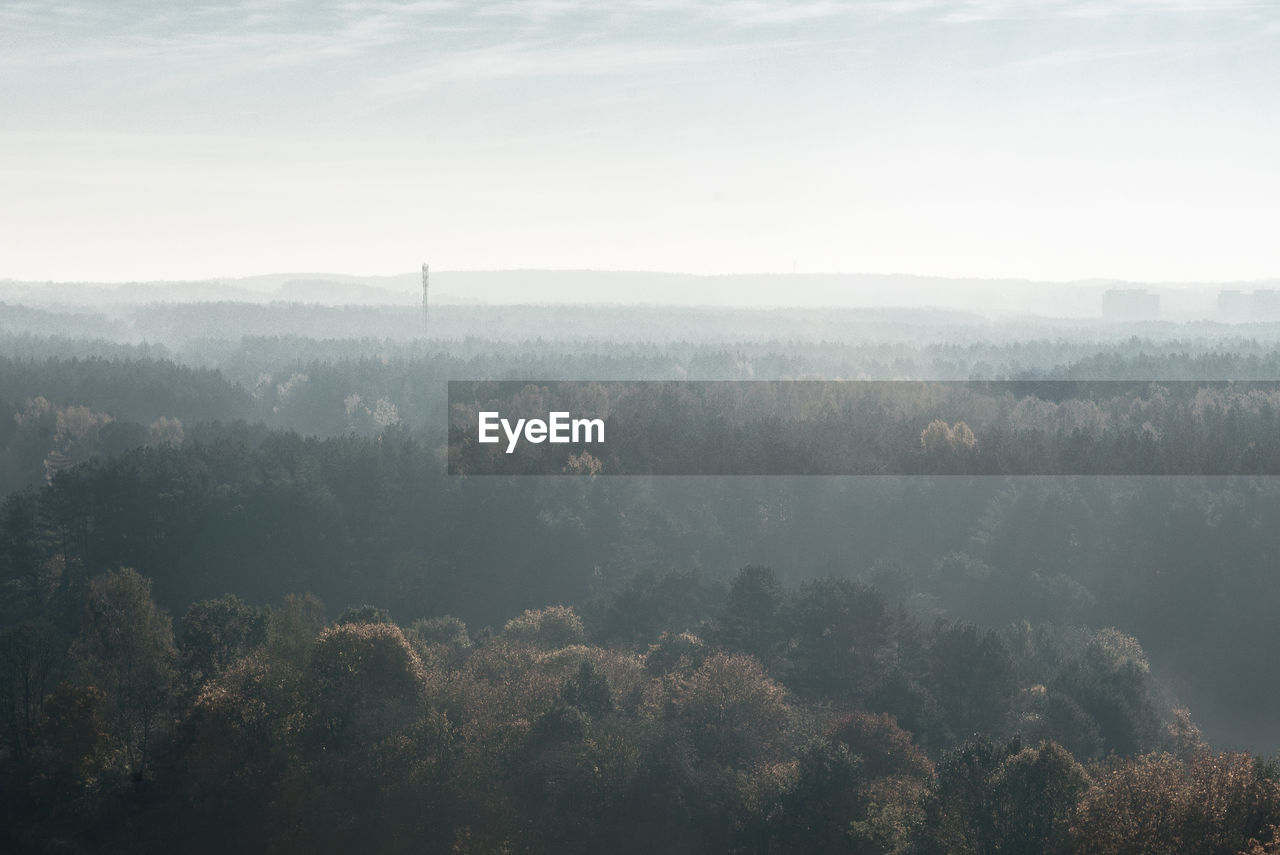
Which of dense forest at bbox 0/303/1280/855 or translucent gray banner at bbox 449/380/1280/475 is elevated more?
translucent gray banner at bbox 449/380/1280/475

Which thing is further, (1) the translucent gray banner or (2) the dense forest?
(1) the translucent gray banner

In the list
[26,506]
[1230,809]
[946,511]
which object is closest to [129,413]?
[26,506]

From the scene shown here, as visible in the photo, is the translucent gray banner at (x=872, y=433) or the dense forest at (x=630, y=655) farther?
the translucent gray banner at (x=872, y=433)

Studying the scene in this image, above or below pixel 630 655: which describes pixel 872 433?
above

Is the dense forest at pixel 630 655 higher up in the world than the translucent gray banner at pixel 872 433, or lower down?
lower down

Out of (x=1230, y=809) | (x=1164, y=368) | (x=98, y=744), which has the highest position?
(x=1164, y=368)

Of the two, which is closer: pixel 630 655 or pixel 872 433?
pixel 630 655

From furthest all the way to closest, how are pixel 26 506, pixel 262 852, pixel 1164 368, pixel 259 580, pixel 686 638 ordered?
pixel 1164 368
pixel 259 580
pixel 26 506
pixel 686 638
pixel 262 852

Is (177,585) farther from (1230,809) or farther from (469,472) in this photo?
(1230,809)
